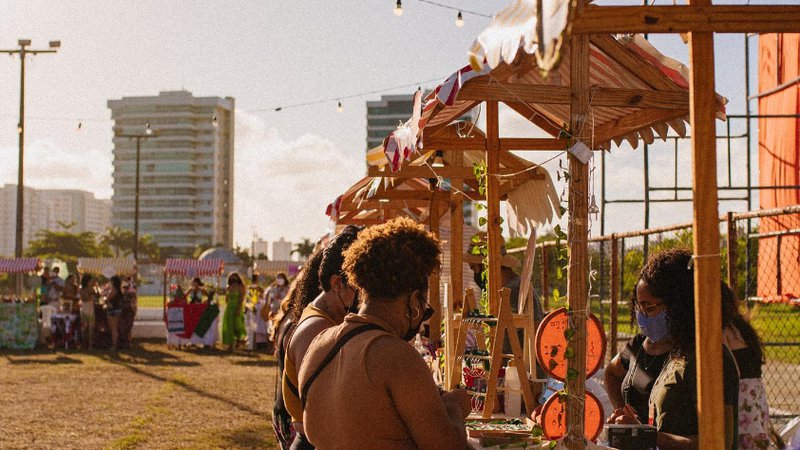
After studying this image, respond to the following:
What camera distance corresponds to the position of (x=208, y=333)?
2006 centimetres

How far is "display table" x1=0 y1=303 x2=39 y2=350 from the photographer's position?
2017 cm

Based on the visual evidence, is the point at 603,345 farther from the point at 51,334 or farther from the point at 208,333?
the point at 51,334

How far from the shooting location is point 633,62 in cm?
477

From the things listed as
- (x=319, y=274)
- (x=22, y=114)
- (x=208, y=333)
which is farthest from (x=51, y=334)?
(x=319, y=274)

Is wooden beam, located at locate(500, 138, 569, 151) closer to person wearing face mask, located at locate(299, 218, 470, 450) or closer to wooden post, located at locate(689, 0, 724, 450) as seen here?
person wearing face mask, located at locate(299, 218, 470, 450)

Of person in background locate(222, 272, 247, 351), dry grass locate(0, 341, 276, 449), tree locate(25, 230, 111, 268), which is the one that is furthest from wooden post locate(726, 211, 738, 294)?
tree locate(25, 230, 111, 268)

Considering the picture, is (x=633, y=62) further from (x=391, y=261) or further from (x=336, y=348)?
(x=336, y=348)

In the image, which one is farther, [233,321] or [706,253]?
[233,321]

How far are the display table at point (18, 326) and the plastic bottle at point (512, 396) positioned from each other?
17.5 meters

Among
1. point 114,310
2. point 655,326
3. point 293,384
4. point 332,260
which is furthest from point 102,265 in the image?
point 655,326

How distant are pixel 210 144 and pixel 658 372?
179 metres

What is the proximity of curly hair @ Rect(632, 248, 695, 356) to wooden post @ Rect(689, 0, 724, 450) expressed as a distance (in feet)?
2.02

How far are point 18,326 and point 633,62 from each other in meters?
18.6

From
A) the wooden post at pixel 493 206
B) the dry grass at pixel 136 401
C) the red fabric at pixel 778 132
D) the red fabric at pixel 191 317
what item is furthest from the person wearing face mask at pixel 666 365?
the red fabric at pixel 191 317
